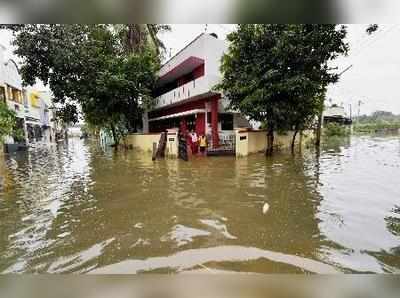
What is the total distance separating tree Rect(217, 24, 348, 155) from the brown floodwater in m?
5.68

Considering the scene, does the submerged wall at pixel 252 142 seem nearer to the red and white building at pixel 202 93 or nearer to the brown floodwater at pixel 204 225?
the red and white building at pixel 202 93

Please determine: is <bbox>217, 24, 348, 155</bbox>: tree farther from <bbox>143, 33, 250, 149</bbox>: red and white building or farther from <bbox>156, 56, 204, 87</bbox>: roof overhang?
<bbox>156, 56, 204, 87</bbox>: roof overhang

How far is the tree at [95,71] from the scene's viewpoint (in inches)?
413

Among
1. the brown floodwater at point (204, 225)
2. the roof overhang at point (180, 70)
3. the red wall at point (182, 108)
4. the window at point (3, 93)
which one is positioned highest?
the roof overhang at point (180, 70)

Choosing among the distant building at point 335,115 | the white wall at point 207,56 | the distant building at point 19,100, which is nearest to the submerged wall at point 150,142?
the white wall at point 207,56

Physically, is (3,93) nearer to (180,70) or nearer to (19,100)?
(19,100)

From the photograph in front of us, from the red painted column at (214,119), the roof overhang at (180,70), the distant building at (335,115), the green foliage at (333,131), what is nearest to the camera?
the red painted column at (214,119)

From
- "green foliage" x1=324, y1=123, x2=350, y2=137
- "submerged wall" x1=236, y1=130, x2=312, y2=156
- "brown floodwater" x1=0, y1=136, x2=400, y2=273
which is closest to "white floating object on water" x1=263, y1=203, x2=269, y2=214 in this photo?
"brown floodwater" x1=0, y1=136, x2=400, y2=273

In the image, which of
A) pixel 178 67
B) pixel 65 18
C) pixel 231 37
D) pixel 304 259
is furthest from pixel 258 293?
pixel 178 67

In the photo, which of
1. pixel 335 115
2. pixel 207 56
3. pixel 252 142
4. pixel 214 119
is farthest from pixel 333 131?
pixel 207 56

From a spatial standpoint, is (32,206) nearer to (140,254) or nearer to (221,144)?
(140,254)

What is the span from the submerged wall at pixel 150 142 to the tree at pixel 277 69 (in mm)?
4012

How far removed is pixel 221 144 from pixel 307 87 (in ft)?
20.4

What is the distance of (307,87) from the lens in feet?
44.6
